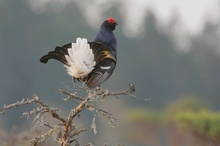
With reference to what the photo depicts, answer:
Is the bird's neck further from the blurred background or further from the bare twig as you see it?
the blurred background

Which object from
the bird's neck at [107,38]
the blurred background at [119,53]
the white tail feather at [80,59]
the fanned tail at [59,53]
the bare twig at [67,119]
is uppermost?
the blurred background at [119,53]

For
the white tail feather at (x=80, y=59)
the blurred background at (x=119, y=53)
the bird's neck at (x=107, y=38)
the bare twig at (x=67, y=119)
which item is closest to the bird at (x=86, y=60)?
the white tail feather at (x=80, y=59)

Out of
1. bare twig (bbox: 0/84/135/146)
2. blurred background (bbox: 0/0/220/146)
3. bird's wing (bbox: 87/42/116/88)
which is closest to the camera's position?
bare twig (bbox: 0/84/135/146)

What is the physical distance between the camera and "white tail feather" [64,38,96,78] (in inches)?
220

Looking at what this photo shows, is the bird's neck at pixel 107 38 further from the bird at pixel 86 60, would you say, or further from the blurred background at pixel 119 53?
the blurred background at pixel 119 53

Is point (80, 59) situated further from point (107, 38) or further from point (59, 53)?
point (107, 38)

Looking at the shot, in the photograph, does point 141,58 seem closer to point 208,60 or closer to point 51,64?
point 208,60

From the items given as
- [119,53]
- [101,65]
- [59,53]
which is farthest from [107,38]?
[119,53]

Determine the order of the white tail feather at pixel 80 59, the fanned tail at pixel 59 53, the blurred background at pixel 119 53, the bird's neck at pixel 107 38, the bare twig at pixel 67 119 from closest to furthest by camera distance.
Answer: the bare twig at pixel 67 119 → the fanned tail at pixel 59 53 → the white tail feather at pixel 80 59 → the bird's neck at pixel 107 38 → the blurred background at pixel 119 53

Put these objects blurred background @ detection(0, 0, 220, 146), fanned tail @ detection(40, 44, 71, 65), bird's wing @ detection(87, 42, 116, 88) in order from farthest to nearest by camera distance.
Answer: blurred background @ detection(0, 0, 220, 146)
bird's wing @ detection(87, 42, 116, 88)
fanned tail @ detection(40, 44, 71, 65)

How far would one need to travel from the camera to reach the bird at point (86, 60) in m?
5.55

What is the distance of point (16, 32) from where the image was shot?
5700cm

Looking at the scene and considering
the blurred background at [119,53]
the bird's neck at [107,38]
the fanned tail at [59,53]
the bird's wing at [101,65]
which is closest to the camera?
the fanned tail at [59,53]

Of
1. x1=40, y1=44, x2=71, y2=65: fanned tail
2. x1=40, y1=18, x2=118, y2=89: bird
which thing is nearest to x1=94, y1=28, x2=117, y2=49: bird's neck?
x1=40, y1=18, x2=118, y2=89: bird
